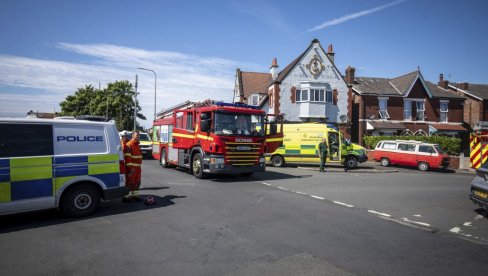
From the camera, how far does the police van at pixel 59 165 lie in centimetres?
604

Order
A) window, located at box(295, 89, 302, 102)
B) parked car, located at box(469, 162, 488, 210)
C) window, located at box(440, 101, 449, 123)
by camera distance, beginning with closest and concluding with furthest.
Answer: parked car, located at box(469, 162, 488, 210) < window, located at box(295, 89, 302, 102) < window, located at box(440, 101, 449, 123)

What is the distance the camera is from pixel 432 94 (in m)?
35.3

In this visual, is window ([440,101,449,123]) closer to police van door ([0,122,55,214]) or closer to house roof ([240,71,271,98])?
house roof ([240,71,271,98])

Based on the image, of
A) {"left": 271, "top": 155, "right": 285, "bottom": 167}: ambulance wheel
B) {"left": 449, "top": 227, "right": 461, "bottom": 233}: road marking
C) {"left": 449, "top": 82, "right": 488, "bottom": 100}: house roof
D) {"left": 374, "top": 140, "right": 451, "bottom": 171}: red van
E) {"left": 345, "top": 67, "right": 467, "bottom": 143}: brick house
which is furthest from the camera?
{"left": 449, "top": 82, "right": 488, "bottom": 100}: house roof

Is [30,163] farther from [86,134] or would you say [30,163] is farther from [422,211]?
[422,211]

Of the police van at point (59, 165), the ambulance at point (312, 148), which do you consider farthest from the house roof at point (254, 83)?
the police van at point (59, 165)

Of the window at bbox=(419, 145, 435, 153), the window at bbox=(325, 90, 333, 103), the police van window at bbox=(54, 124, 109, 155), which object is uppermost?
the window at bbox=(325, 90, 333, 103)

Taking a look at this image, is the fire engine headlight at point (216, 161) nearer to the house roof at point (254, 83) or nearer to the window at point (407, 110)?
the house roof at point (254, 83)

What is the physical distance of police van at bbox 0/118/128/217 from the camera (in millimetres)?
6043

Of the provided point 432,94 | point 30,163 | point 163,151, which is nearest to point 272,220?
point 30,163

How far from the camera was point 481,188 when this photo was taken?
7.50 m

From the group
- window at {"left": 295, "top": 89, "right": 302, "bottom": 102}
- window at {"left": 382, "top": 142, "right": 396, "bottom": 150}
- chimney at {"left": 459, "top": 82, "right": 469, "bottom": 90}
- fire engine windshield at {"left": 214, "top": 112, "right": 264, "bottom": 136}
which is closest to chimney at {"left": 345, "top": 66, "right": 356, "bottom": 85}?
window at {"left": 295, "top": 89, "right": 302, "bottom": 102}

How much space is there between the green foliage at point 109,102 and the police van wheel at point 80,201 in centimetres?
4640

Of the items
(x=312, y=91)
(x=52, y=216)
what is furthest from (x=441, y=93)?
(x=52, y=216)
